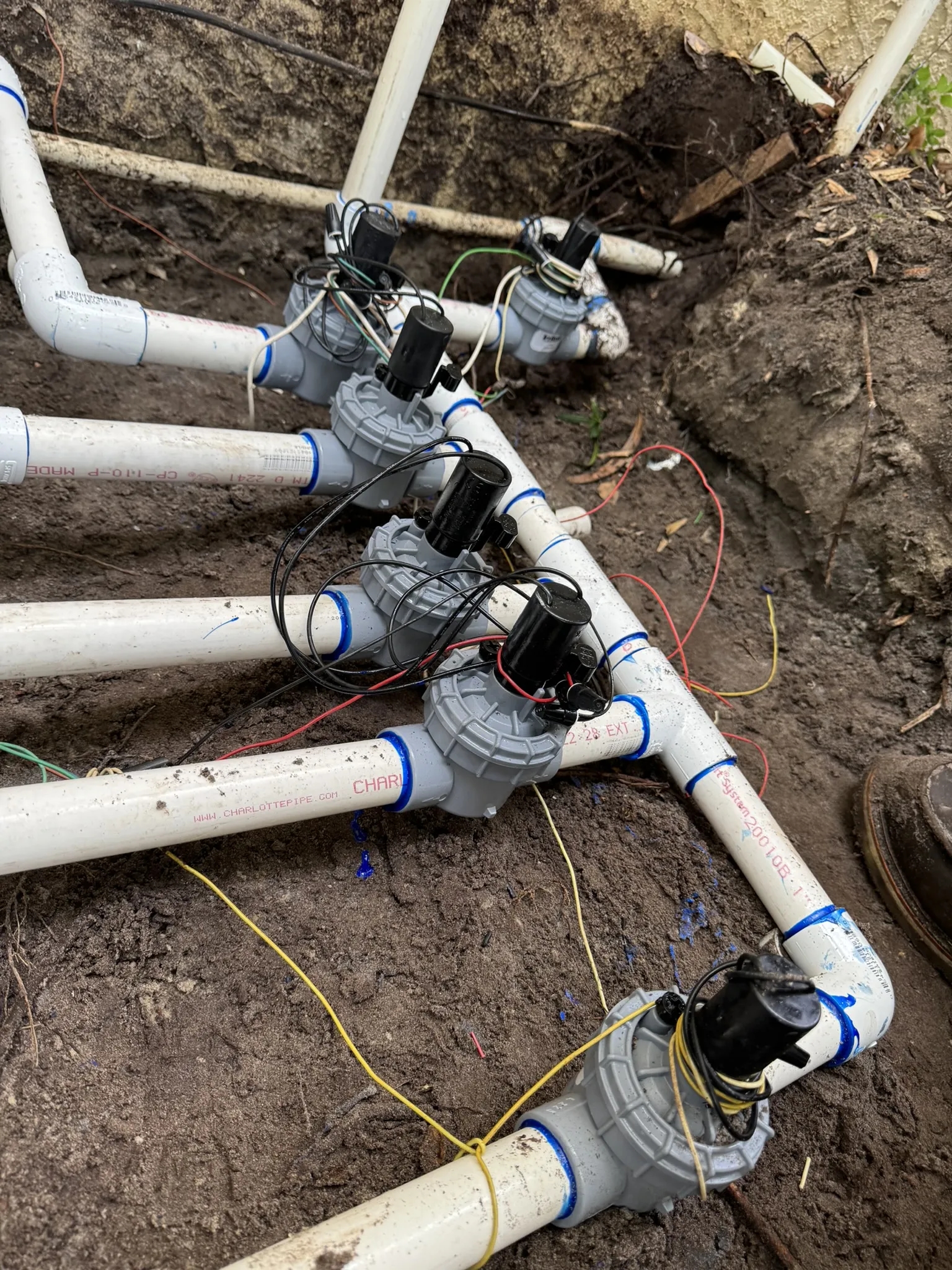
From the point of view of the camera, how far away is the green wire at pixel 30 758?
48.1 inches

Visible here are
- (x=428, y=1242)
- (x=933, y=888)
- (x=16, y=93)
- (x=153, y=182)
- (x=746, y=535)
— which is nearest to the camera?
(x=428, y=1242)

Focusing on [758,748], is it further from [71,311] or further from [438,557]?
[71,311]

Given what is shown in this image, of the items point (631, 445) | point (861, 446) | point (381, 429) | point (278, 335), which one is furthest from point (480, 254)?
point (861, 446)

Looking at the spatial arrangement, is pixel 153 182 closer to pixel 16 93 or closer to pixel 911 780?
pixel 16 93

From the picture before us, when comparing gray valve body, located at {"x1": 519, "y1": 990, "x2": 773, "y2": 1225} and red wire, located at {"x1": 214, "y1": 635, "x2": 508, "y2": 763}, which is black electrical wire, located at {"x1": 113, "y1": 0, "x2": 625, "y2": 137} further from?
gray valve body, located at {"x1": 519, "y1": 990, "x2": 773, "y2": 1225}

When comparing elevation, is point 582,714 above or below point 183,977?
above

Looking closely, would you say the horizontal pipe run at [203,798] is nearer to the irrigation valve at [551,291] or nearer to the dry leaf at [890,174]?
the irrigation valve at [551,291]

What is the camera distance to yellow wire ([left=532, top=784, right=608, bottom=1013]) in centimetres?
129

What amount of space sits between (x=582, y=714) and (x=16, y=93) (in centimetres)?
182

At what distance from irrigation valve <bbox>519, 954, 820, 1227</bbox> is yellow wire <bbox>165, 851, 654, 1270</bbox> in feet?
0.09

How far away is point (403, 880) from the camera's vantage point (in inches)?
51.8

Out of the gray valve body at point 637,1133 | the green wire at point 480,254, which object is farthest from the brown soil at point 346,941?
the green wire at point 480,254

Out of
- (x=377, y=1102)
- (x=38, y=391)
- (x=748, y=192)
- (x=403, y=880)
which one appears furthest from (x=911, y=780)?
(x=38, y=391)

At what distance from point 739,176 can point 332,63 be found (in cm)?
122
